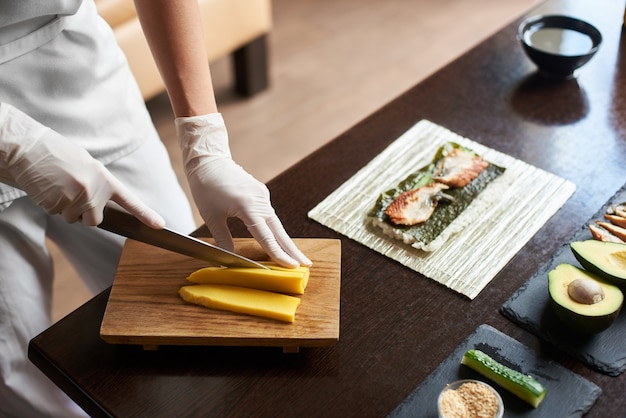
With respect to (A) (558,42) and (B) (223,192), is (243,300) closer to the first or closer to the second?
(B) (223,192)

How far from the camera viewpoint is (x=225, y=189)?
1.37 m

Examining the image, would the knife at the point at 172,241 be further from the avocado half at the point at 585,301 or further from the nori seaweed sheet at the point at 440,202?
the avocado half at the point at 585,301

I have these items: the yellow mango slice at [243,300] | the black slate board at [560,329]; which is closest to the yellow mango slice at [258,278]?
the yellow mango slice at [243,300]

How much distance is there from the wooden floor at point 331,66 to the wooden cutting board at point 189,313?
1.51m

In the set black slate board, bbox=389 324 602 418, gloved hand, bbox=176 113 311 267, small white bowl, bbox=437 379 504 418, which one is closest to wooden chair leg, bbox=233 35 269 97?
gloved hand, bbox=176 113 311 267

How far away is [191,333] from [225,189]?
0.31 m

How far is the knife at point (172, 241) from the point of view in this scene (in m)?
1.25

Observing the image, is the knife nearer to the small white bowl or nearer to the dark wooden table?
the dark wooden table

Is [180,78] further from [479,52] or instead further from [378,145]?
[479,52]

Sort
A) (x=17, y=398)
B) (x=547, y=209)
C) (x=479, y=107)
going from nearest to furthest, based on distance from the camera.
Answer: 1. (x=547, y=209)
2. (x=17, y=398)
3. (x=479, y=107)

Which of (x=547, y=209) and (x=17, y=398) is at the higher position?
(x=547, y=209)

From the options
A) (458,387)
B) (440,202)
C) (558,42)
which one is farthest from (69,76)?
(558,42)

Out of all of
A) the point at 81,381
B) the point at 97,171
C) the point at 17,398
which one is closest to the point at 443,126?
the point at 97,171

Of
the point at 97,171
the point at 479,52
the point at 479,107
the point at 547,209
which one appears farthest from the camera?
the point at 479,52
